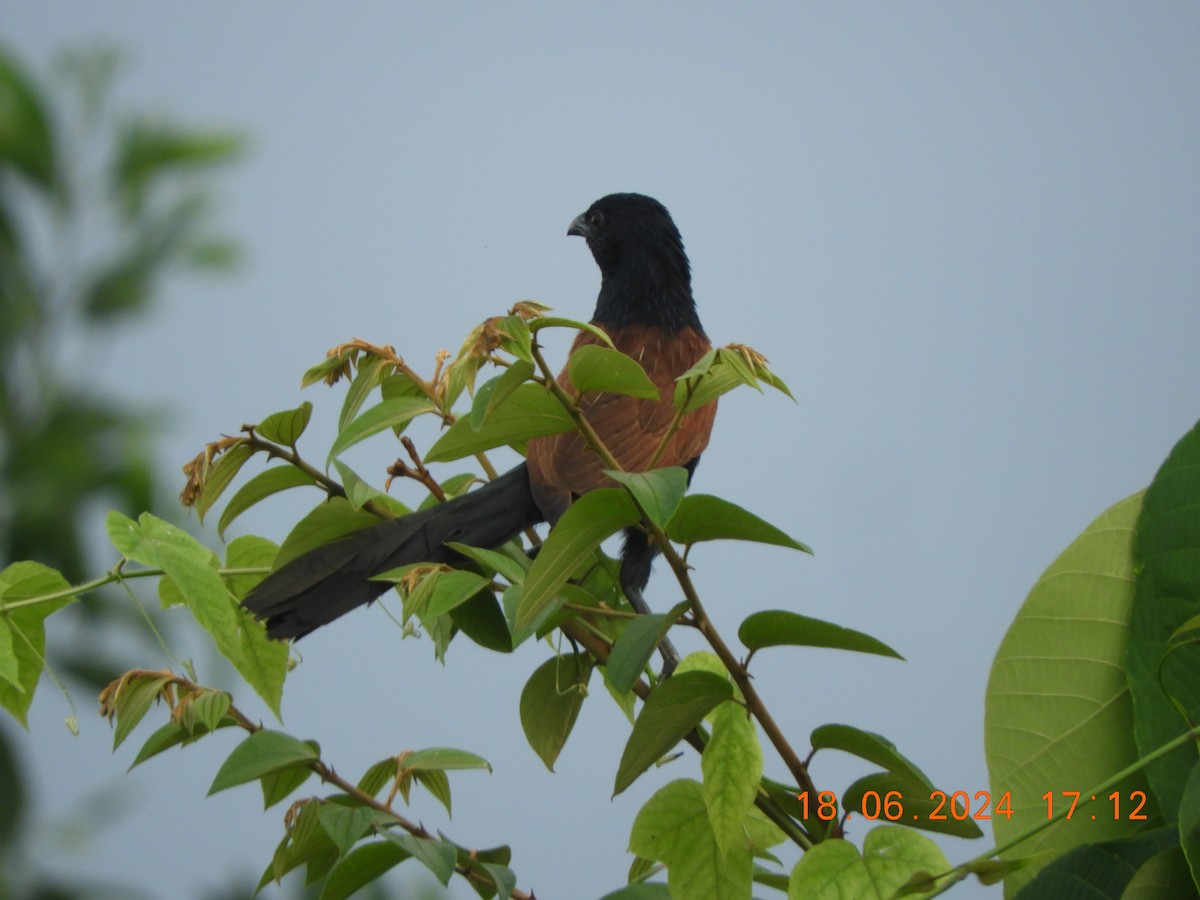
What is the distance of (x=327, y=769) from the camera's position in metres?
0.55

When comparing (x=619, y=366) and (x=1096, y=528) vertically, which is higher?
(x=619, y=366)

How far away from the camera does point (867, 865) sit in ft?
1.38

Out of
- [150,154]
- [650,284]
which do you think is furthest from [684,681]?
[150,154]

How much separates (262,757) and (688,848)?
207mm

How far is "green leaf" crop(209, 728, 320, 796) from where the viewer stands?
1.68 ft

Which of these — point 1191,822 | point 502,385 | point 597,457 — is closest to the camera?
point 1191,822

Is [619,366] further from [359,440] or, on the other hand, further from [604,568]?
[604,568]

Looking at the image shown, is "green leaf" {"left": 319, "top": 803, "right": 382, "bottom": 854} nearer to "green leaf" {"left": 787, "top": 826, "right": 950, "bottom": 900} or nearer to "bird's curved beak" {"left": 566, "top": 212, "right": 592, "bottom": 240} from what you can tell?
"green leaf" {"left": 787, "top": 826, "right": 950, "bottom": 900}

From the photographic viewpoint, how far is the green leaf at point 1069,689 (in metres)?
0.38

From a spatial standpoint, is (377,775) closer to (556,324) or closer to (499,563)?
→ (499,563)

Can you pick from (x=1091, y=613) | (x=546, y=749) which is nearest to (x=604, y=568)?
(x=546, y=749)

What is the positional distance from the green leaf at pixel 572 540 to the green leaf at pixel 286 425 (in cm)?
20

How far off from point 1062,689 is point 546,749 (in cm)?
31

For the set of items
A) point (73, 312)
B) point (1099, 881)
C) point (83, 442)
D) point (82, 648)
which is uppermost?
point (73, 312)
